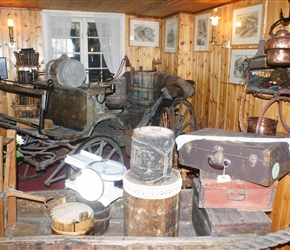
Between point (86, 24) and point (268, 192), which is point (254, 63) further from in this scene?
point (86, 24)

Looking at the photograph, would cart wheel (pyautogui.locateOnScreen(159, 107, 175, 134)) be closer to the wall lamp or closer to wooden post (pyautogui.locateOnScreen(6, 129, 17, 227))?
the wall lamp

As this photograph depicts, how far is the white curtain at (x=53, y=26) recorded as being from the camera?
Answer: 22.2 feet

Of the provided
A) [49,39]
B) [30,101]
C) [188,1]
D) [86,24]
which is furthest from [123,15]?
[30,101]

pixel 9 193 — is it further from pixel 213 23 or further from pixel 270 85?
pixel 213 23

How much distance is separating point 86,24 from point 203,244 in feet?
20.7

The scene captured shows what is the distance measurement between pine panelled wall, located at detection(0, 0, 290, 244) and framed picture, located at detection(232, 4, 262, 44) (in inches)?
3.2

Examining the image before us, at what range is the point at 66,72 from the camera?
396 cm

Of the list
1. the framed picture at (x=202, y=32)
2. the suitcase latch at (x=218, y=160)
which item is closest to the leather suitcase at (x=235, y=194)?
the suitcase latch at (x=218, y=160)

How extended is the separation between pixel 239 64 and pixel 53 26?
4.30 meters

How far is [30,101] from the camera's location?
6574 mm

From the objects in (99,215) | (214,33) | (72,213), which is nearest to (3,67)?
(214,33)

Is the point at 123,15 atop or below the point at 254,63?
atop

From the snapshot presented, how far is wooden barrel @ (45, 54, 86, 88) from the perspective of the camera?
394 centimetres

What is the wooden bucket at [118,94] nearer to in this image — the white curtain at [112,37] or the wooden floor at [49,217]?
the white curtain at [112,37]
